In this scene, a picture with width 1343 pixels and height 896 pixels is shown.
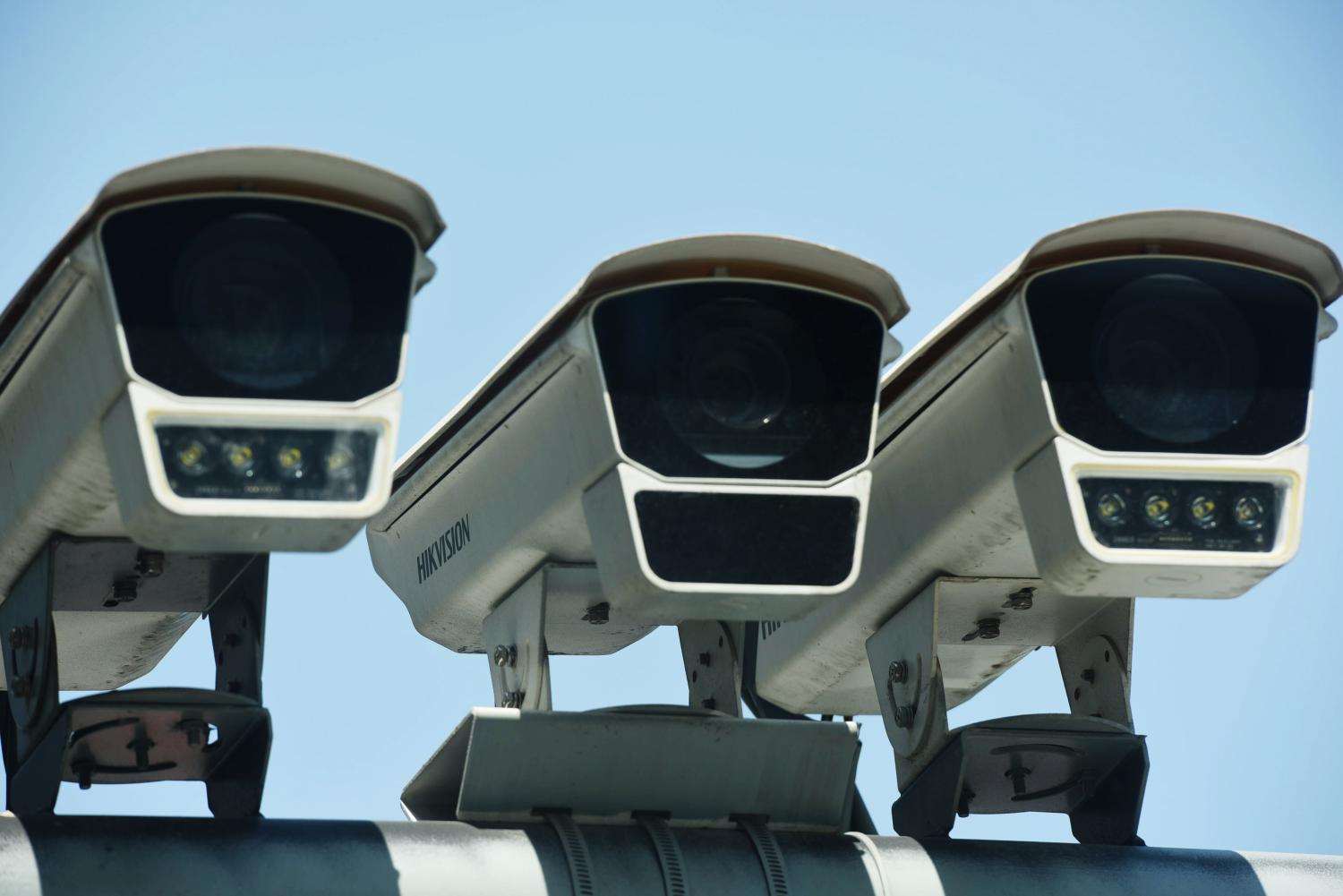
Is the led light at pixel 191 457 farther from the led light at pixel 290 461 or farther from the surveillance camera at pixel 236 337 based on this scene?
the led light at pixel 290 461

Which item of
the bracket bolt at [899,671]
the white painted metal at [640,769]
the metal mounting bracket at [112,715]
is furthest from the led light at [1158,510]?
the metal mounting bracket at [112,715]

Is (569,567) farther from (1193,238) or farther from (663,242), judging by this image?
(1193,238)

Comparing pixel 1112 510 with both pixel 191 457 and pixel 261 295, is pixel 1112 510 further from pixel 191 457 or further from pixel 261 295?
pixel 191 457

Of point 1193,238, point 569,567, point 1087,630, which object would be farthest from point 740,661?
point 1193,238

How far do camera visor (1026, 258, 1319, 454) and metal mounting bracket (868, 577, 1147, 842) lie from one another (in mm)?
1601

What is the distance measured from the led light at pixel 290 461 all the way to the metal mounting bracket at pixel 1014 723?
123 inches

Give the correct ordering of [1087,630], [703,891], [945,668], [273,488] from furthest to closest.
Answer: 1. [945,668]
2. [1087,630]
3. [703,891]
4. [273,488]

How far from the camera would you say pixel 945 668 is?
11.4 m

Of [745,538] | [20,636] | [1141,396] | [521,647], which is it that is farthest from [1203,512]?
[20,636]

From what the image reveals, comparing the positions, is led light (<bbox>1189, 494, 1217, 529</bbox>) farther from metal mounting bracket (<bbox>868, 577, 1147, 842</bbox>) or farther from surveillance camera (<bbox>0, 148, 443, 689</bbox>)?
surveillance camera (<bbox>0, 148, 443, 689</bbox>)

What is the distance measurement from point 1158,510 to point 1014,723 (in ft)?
5.18

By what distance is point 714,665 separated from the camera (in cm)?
1008

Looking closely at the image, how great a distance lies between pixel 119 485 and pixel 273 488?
545 mm

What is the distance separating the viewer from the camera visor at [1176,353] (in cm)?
861
